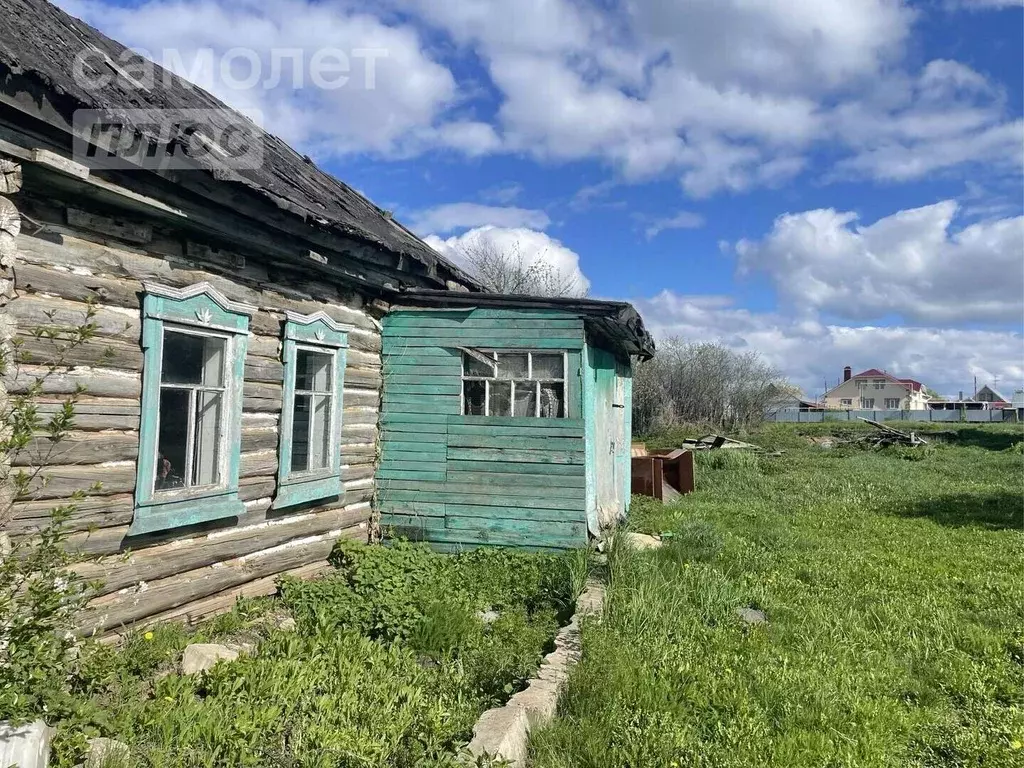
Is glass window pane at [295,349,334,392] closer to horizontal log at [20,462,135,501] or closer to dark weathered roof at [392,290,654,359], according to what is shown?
dark weathered roof at [392,290,654,359]

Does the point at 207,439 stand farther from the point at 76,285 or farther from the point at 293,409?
the point at 76,285

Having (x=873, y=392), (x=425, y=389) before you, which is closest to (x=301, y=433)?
(x=425, y=389)

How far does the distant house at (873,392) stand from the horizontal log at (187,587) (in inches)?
3338

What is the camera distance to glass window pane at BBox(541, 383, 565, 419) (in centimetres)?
734

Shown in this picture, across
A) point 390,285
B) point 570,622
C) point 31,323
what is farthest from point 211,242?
point 570,622

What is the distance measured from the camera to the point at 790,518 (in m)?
11.0

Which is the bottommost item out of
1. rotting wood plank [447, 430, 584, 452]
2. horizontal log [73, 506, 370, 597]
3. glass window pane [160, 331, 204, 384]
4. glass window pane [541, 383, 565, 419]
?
horizontal log [73, 506, 370, 597]

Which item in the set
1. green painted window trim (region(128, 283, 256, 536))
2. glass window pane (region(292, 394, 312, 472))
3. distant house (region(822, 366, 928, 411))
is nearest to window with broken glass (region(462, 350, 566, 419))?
glass window pane (region(292, 394, 312, 472))

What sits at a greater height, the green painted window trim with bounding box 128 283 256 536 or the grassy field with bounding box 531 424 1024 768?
the green painted window trim with bounding box 128 283 256 536

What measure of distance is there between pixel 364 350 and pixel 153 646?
144 inches

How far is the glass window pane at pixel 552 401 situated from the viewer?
24.1 ft

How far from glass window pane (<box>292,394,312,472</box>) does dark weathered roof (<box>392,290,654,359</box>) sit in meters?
1.71

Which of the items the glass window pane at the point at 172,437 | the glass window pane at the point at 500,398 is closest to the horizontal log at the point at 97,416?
the glass window pane at the point at 172,437

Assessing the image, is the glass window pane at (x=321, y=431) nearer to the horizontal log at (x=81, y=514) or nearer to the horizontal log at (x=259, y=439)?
the horizontal log at (x=259, y=439)
